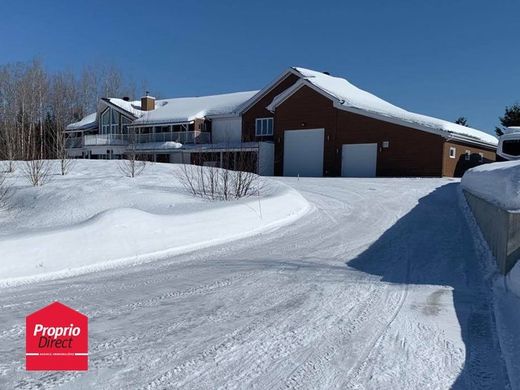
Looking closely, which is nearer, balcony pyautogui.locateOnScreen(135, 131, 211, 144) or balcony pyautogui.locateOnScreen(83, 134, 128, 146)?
balcony pyautogui.locateOnScreen(135, 131, 211, 144)

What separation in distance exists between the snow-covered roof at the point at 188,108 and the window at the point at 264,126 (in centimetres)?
245

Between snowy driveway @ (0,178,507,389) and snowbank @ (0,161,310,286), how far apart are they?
1.84ft

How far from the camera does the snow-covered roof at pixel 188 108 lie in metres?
36.3

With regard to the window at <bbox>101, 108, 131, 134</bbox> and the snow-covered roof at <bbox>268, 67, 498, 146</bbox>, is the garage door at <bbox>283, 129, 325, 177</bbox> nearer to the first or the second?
the snow-covered roof at <bbox>268, 67, 498, 146</bbox>

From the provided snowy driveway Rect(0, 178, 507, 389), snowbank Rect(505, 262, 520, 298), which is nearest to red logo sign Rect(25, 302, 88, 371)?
snowy driveway Rect(0, 178, 507, 389)

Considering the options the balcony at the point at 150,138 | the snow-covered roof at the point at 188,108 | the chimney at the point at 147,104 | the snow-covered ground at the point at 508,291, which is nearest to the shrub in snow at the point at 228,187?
the snow-covered ground at the point at 508,291

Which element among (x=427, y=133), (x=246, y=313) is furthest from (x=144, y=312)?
(x=427, y=133)

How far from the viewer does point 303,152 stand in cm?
2984

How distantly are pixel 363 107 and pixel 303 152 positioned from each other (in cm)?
513

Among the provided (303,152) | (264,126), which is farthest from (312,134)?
(264,126)

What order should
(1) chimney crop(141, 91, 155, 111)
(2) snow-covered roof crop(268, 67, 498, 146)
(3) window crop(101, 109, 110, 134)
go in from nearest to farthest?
(2) snow-covered roof crop(268, 67, 498, 146) → (1) chimney crop(141, 91, 155, 111) → (3) window crop(101, 109, 110, 134)

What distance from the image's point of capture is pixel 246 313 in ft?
14.5

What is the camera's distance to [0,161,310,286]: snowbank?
19.9 feet

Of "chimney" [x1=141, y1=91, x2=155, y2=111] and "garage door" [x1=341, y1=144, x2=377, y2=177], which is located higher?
"chimney" [x1=141, y1=91, x2=155, y2=111]
